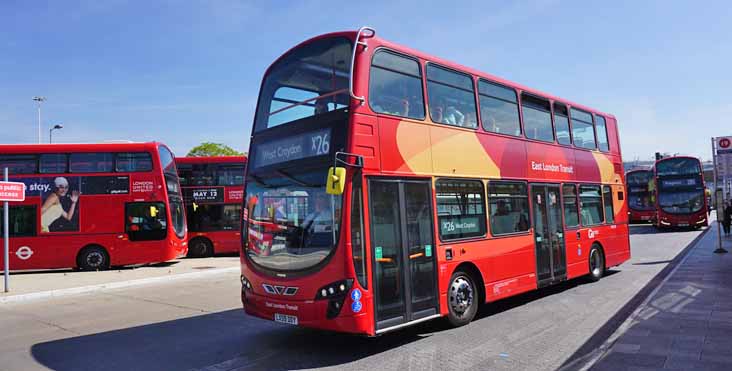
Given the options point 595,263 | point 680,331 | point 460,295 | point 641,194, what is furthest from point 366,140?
point 641,194

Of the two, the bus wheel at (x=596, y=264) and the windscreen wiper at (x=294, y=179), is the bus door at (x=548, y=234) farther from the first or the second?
the windscreen wiper at (x=294, y=179)

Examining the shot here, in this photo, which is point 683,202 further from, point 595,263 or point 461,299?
point 461,299

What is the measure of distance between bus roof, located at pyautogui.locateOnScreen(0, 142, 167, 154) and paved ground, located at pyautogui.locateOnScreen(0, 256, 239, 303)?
4.10m

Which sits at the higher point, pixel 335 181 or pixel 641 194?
pixel 641 194

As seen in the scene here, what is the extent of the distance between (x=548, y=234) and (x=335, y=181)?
5667 millimetres

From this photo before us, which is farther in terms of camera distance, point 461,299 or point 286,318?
point 461,299

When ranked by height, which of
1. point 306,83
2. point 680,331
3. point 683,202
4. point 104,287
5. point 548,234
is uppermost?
point 306,83

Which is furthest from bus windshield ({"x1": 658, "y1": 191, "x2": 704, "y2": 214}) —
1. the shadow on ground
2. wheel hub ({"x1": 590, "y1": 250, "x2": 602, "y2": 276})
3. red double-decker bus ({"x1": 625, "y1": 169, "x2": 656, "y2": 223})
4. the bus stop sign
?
the bus stop sign

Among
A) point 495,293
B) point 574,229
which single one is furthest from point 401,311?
point 574,229

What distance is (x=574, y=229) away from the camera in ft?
35.3

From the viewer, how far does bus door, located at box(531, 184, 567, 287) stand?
9.50 m

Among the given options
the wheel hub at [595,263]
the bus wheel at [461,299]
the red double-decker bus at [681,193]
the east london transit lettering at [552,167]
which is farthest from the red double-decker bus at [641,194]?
the bus wheel at [461,299]

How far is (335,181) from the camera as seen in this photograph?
5.87m

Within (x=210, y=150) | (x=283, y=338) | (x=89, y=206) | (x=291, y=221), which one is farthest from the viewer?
(x=210, y=150)
